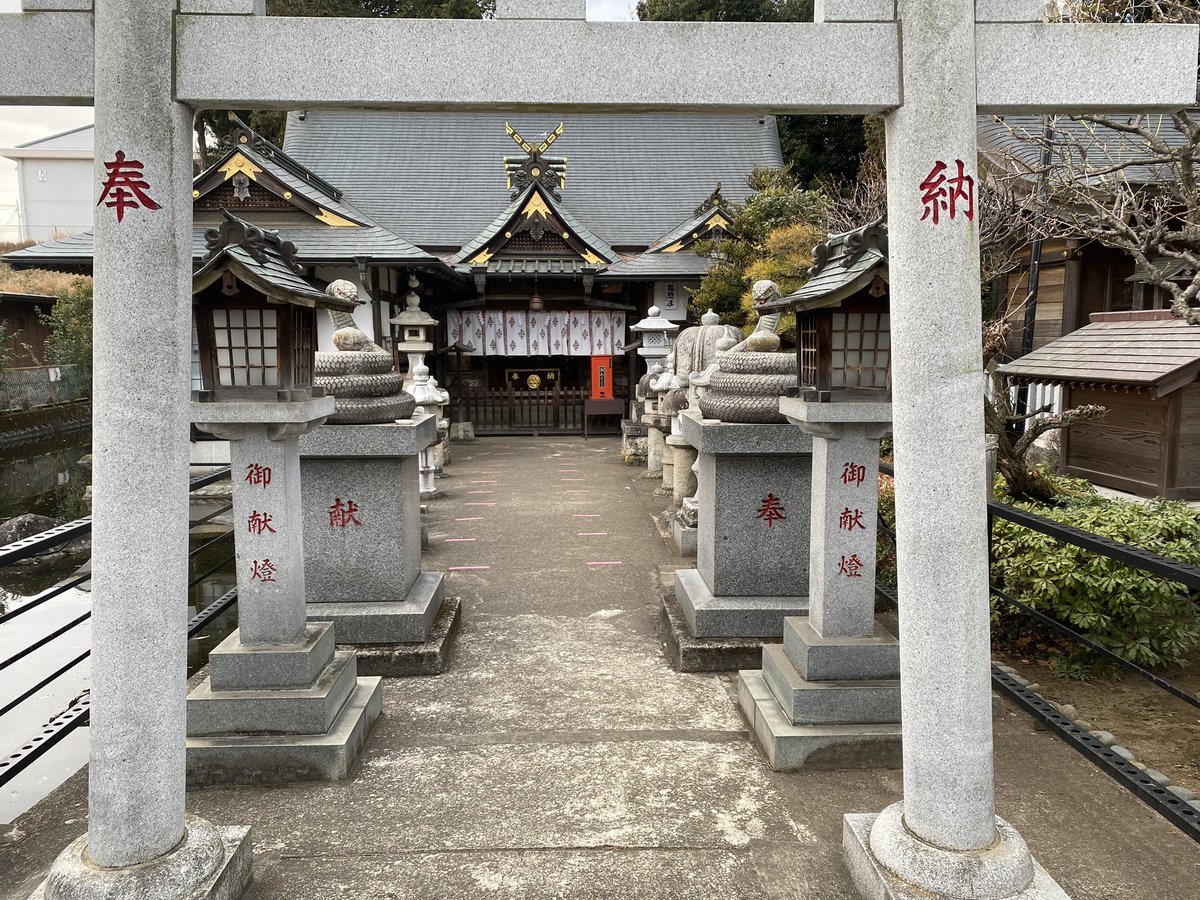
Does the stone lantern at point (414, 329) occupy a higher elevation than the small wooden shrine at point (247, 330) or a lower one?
higher

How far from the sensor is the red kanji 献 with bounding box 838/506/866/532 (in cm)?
394

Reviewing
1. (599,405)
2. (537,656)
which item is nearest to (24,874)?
(537,656)

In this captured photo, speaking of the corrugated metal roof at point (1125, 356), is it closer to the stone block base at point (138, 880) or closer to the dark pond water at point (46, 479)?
the stone block base at point (138, 880)

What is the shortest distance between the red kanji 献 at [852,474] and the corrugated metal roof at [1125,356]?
5.78 metres

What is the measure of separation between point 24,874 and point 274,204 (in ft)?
45.2

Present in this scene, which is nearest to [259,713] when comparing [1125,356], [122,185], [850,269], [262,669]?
[262,669]

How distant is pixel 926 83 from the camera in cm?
254

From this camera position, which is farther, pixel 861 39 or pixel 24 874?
pixel 24 874

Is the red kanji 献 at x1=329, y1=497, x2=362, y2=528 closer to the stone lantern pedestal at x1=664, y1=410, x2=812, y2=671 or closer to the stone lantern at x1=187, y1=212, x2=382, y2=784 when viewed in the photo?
the stone lantern at x1=187, y1=212, x2=382, y2=784

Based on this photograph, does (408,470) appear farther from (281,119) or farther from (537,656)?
(281,119)

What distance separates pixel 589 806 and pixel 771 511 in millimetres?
2357

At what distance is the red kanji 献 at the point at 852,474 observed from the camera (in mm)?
3922

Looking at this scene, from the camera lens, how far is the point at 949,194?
8.35 feet

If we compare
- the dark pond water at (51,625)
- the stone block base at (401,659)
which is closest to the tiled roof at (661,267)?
the dark pond water at (51,625)
